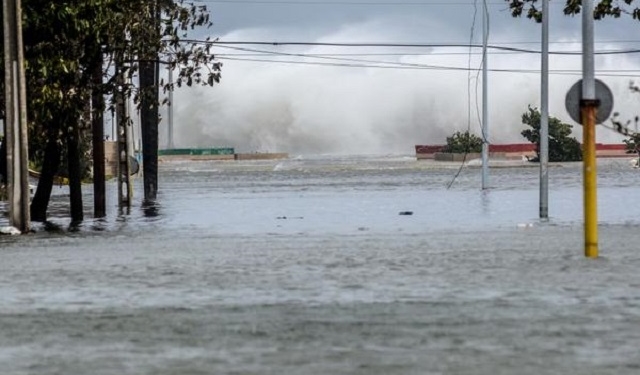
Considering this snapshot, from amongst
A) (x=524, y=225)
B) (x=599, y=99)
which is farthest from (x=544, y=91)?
(x=599, y=99)

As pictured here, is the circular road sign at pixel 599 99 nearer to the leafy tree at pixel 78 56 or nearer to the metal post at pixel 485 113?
the leafy tree at pixel 78 56

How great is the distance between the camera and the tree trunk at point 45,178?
39438 millimetres

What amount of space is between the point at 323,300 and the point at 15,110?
1840 cm

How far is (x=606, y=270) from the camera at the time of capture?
60.1 feet

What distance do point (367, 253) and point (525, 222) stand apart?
1394 cm

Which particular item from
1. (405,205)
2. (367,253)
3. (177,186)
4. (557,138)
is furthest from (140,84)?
(557,138)

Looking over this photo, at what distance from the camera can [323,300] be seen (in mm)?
14898

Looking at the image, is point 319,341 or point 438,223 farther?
point 438,223

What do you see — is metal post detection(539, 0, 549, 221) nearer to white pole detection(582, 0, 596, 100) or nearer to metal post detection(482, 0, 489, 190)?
white pole detection(582, 0, 596, 100)

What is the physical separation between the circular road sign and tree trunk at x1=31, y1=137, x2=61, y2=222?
19520 millimetres

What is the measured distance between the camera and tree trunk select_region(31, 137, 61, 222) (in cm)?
3944

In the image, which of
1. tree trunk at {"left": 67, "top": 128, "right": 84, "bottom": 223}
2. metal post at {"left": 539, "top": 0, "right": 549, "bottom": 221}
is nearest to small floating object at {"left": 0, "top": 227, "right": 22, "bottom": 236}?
tree trunk at {"left": 67, "top": 128, "right": 84, "bottom": 223}

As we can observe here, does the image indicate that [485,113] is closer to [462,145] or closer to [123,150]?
[123,150]

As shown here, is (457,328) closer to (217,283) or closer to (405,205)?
(217,283)
